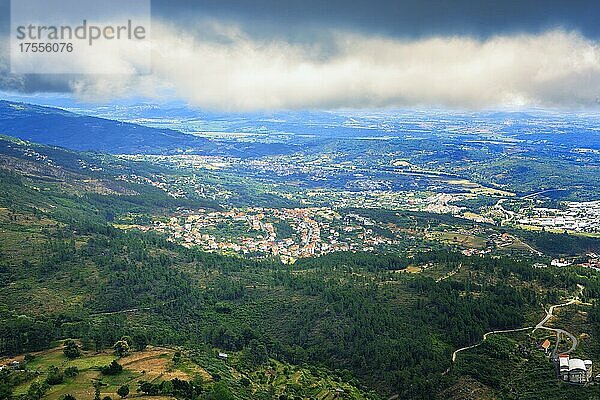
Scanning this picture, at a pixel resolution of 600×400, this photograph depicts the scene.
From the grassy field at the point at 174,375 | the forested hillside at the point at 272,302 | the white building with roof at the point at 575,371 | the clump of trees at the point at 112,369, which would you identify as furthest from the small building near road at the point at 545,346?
the clump of trees at the point at 112,369

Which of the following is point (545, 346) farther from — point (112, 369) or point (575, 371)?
point (112, 369)

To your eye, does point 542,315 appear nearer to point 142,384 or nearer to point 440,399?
point 440,399

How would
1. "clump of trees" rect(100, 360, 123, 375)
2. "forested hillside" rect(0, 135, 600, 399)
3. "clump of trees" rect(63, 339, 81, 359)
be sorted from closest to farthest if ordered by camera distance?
"clump of trees" rect(100, 360, 123, 375)
"clump of trees" rect(63, 339, 81, 359)
"forested hillside" rect(0, 135, 600, 399)

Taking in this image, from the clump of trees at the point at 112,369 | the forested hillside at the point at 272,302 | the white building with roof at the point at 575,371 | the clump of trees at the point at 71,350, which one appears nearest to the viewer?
the clump of trees at the point at 112,369

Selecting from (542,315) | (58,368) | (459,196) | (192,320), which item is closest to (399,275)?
(542,315)

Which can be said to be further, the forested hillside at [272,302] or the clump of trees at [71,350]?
the forested hillside at [272,302]

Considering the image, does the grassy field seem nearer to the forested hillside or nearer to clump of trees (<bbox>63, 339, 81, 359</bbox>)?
clump of trees (<bbox>63, 339, 81, 359</bbox>)

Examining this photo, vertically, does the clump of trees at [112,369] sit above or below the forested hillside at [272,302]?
above

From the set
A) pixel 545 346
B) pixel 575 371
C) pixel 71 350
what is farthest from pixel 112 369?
pixel 545 346

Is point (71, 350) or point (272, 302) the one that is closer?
point (71, 350)

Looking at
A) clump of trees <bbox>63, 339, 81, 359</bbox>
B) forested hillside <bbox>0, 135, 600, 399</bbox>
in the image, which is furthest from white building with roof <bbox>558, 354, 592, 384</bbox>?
clump of trees <bbox>63, 339, 81, 359</bbox>

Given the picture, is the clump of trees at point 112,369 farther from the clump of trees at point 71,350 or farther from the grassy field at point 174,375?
the clump of trees at point 71,350

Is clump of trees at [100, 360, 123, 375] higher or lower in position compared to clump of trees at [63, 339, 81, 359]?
higher
